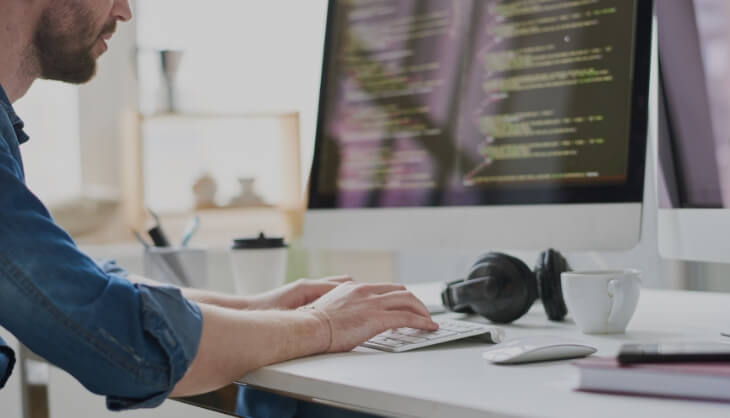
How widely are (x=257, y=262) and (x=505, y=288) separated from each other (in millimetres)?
496

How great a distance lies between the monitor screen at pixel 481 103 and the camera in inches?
41.4

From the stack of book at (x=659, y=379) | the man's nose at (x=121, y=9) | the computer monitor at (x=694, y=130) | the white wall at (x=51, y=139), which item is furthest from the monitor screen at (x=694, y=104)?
the white wall at (x=51, y=139)

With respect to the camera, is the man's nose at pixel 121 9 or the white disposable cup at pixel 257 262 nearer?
the man's nose at pixel 121 9

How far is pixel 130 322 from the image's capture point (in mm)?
701

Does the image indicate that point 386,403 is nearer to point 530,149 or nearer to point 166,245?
point 530,149

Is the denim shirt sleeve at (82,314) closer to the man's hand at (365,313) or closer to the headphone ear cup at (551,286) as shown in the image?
the man's hand at (365,313)

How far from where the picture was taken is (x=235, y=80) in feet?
10.2

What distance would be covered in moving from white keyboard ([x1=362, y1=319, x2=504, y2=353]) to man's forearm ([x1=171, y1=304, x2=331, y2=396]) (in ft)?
0.23

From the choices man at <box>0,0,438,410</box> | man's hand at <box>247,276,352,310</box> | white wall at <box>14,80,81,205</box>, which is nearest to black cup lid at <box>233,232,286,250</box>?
man's hand at <box>247,276,352,310</box>

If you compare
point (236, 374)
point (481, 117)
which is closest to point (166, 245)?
point (481, 117)

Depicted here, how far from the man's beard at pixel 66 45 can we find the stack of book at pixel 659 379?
0.83 m

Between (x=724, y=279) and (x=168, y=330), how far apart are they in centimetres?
A: 116

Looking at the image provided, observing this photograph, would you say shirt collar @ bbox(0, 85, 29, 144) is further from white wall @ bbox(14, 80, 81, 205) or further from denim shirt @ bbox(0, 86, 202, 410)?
white wall @ bbox(14, 80, 81, 205)

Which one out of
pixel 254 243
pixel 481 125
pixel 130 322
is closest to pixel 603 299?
pixel 481 125
